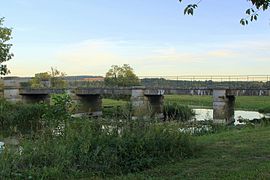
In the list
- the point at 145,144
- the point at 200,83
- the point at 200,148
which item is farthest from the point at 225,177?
the point at 200,83

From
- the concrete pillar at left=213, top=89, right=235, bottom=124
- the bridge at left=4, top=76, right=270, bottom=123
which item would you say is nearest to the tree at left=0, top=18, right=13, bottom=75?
the bridge at left=4, top=76, right=270, bottom=123

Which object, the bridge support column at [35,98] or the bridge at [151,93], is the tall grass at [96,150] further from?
the bridge support column at [35,98]

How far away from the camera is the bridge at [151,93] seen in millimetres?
41562

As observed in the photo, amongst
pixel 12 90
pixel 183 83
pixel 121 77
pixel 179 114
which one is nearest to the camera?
pixel 179 114

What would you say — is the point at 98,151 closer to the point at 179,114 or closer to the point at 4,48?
the point at 179,114

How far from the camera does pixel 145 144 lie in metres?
9.41

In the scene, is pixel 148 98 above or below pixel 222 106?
above

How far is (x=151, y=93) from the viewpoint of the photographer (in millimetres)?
47281

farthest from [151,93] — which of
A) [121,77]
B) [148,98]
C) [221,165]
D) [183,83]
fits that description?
[221,165]

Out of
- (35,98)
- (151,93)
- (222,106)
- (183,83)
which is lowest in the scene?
(35,98)

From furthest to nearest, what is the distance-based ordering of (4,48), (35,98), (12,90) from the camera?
(35,98) → (12,90) → (4,48)

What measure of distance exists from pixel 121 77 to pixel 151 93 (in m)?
19.2

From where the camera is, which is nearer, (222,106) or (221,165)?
(221,165)

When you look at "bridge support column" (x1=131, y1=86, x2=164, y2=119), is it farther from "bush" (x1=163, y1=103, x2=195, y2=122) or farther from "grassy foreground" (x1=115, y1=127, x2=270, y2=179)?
"grassy foreground" (x1=115, y1=127, x2=270, y2=179)
